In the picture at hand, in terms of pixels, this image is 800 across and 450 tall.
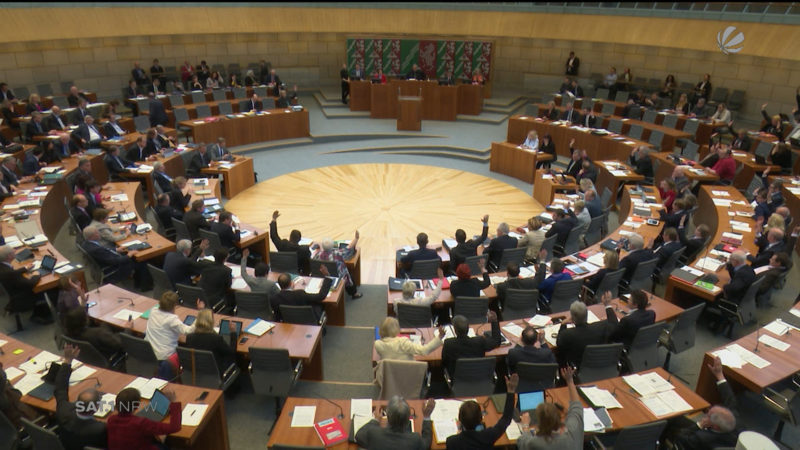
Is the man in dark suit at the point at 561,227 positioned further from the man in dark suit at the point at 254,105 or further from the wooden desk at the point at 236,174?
the man in dark suit at the point at 254,105

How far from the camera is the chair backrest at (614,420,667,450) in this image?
4781 millimetres

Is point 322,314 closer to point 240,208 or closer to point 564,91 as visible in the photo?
point 240,208

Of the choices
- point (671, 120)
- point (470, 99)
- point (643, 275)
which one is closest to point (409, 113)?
point (470, 99)

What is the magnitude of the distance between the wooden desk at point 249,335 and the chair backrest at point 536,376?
8.04 feet

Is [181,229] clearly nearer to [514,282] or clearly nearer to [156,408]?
[156,408]

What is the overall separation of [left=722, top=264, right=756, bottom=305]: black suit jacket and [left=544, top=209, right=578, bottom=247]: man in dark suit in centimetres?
286

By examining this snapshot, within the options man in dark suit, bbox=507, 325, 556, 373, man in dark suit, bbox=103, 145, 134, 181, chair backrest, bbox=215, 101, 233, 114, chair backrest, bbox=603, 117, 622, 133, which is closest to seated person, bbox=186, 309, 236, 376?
man in dark suit, bbox=507, 325, 556, 373

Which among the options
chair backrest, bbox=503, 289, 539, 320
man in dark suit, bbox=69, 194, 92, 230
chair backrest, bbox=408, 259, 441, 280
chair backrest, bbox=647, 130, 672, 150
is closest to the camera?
chair backrest, bbox=503, 289, 539, 320

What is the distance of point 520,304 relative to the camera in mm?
7500

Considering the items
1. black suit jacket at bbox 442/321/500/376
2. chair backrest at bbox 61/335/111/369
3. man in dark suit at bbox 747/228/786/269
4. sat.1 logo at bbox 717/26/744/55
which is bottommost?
chair backrest at bbox 61/335/111/369

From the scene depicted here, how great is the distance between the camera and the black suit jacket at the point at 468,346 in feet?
19.9

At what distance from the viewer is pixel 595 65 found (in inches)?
886

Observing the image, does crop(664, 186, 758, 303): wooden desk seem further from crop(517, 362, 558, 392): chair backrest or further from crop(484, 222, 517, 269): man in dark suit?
crop(517, 362, 558, 392): chair backrest

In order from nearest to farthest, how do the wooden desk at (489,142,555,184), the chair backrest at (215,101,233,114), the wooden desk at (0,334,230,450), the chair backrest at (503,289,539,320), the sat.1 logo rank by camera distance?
the wooden desk at (0,334,230,450) → the chair backrest at (503,289,539,320) → the wooden desk at (489,142,555,184) → the sat.1 logo → the chair backrest at (215,101,233,114)
